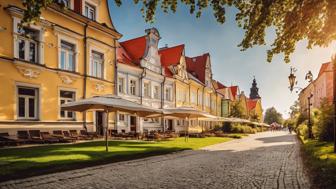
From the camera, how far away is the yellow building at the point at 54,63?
16031mm

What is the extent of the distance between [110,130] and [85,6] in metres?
9.81

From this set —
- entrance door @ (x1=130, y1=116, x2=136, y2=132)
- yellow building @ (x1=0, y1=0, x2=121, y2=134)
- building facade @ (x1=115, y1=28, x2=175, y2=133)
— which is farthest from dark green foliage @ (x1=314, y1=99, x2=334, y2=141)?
entrance door @ (x1=130, y1=116, x2=136, y2=132)

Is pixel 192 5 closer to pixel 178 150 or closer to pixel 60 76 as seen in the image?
pixel 178 150

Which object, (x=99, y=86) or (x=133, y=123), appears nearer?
(x=99, y=86)

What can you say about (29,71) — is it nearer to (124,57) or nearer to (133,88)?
(124,57)

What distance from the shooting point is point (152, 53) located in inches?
1236

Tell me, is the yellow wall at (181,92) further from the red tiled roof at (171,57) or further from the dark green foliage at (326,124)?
the dark green foliage at (326,124)

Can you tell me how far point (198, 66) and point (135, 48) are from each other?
19407mm

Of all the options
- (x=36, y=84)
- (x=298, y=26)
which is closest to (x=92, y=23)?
(x=36, y=84)

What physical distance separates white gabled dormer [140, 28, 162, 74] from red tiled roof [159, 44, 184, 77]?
4.29 meters

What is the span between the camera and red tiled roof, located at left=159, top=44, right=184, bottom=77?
37500mm

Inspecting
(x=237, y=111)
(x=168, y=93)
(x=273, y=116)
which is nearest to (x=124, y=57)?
(x=168, y=93)

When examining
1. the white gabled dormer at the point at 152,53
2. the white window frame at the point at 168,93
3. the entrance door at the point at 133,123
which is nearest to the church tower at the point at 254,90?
the white window frame at the point at 168,93

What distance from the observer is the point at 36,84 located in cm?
1761
